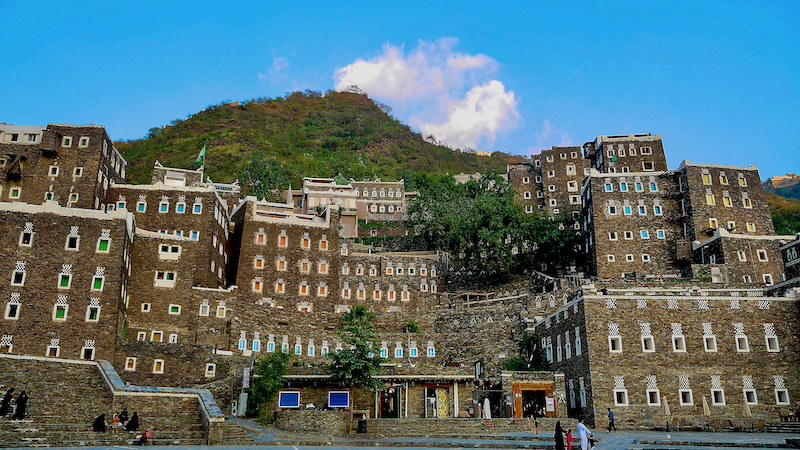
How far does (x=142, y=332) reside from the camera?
46.3 m

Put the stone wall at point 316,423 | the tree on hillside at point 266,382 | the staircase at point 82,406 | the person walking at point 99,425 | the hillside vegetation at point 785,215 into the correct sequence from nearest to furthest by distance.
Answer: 1. the staircase at point 82,406
2. the person walking at point 99,425
3. the stone wall at point 316,423
4. the tree on hillside at point 266,382
5. the hillside vegetation at point 785,215

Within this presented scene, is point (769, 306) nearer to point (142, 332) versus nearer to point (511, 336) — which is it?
point (511, 336)

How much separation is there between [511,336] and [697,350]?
16276 millimetres

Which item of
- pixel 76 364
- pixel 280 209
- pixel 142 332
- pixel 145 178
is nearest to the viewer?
pixel 76 364

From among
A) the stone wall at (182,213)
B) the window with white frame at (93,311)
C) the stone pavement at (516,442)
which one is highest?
the stone wall at (182,213)

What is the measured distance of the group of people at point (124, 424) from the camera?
25.8m

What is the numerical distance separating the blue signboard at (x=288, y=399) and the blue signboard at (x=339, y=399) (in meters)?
1.99

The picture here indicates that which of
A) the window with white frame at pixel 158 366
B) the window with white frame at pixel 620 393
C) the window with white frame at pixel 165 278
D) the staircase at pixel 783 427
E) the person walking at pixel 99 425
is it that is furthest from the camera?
the window with white frame at pixel 165 278

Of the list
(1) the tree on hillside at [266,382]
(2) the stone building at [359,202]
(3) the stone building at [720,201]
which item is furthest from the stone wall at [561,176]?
(1) the tree on hillside at [266,382]

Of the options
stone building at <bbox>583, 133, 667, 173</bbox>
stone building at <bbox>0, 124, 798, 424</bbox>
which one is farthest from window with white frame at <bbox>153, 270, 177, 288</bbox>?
stone building at <bbox>583, 133, 667, 173</bbox>

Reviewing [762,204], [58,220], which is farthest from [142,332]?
[762,204]

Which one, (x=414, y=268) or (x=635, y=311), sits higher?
(x=414, y=268)

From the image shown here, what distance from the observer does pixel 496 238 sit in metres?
64.2

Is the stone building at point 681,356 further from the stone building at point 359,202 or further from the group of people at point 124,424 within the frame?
the stone building at point 359,202
